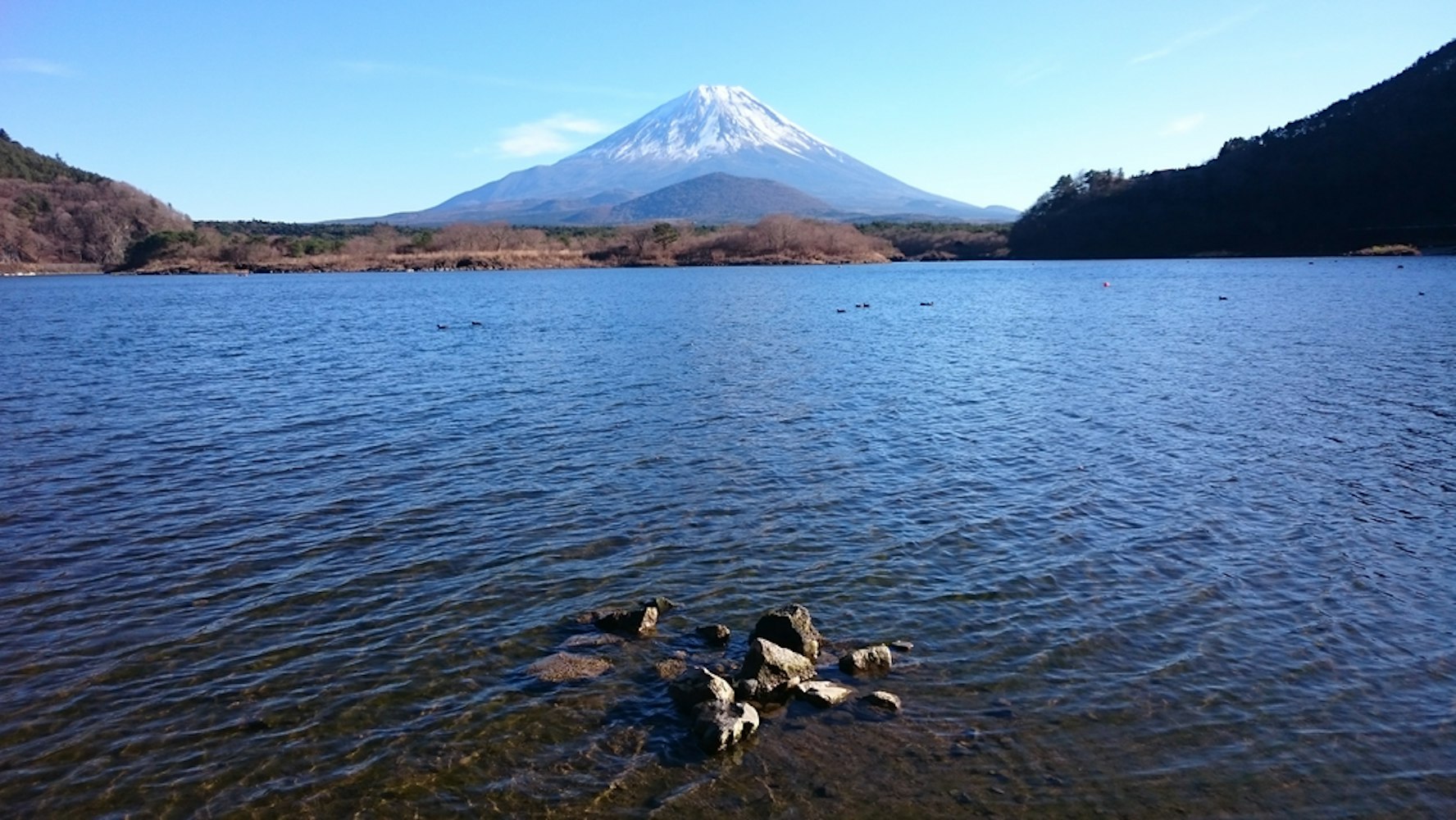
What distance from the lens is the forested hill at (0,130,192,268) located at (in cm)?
14088

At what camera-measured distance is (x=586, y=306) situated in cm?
5922

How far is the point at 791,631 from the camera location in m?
8.66

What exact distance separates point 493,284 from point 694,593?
291 feet

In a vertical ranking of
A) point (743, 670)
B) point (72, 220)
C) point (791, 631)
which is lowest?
point (743, 670)

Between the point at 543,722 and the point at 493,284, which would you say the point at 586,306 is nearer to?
the point at 493,284

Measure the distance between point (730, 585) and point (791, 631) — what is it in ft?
6.75

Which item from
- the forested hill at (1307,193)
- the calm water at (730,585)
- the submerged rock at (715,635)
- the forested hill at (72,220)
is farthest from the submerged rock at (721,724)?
the forested hill at (72,220)

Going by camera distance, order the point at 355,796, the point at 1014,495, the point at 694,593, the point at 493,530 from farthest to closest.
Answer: the point at 1014,495, the point at 493,530, the point at 694,593, the point at 355,796

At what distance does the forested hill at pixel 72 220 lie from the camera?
462ft

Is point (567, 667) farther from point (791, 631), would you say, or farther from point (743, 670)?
point (791, 631)

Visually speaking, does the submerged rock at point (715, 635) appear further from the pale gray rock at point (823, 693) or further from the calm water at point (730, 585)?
the pale gray rock at point (823, 693)

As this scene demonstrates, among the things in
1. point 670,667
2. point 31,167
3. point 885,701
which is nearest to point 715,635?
point 670,667

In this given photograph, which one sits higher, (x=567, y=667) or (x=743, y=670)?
(x=743, y=670)

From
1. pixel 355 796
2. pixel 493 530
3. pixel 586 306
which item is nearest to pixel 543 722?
pixel 355 796
